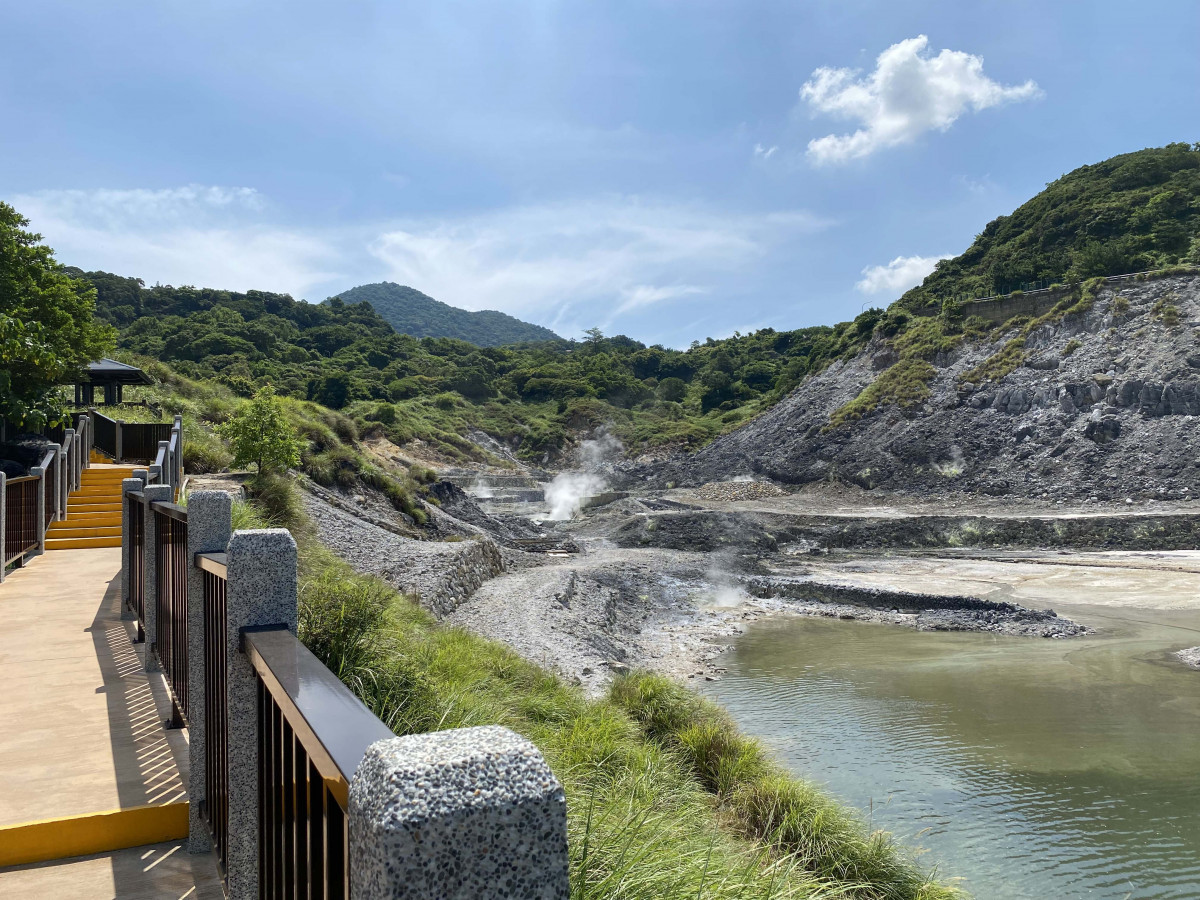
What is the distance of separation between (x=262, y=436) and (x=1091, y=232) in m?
65.6

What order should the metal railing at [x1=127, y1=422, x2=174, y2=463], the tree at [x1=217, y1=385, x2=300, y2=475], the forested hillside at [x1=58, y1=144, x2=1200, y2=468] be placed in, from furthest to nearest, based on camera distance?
the forested hillside at [x1=58, y1=144, x2=1200, y2=468], the metal railing at [x1=127, y1=422, x2=174, y2=463], the tree at [x1=217, y1=385, x2=300, y2=475]

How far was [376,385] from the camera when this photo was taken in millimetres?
69375

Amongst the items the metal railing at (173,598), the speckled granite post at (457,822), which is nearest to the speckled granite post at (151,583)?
the metal railing at (173,598)

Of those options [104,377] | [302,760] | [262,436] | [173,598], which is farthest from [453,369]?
[302,760]

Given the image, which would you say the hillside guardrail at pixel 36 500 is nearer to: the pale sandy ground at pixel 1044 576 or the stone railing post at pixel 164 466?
the stone railing post at pixel 164 466

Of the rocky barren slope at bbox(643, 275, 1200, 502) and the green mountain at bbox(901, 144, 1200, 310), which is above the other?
the green mountain at bbox(901, 144, 1200, 310)

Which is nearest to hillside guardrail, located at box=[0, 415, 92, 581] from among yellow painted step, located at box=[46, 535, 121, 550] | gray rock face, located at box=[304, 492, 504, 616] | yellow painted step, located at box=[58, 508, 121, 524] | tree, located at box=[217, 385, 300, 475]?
yellow painted step, located at box=[58, 508, 121, 524]

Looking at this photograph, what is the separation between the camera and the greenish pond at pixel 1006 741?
8547mm

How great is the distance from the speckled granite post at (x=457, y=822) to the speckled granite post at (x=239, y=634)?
1.66 meters

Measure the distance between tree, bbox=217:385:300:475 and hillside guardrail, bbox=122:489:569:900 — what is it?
13560 mm

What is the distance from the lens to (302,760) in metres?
1.74

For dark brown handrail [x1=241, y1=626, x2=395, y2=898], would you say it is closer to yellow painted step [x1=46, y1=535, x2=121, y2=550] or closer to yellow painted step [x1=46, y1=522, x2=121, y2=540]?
yellow painted step [x1=46, y1=535, x2=121, y2=550]

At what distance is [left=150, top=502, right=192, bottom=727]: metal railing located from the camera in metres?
4.36

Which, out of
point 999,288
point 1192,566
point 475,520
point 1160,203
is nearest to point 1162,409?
point 1192,566
